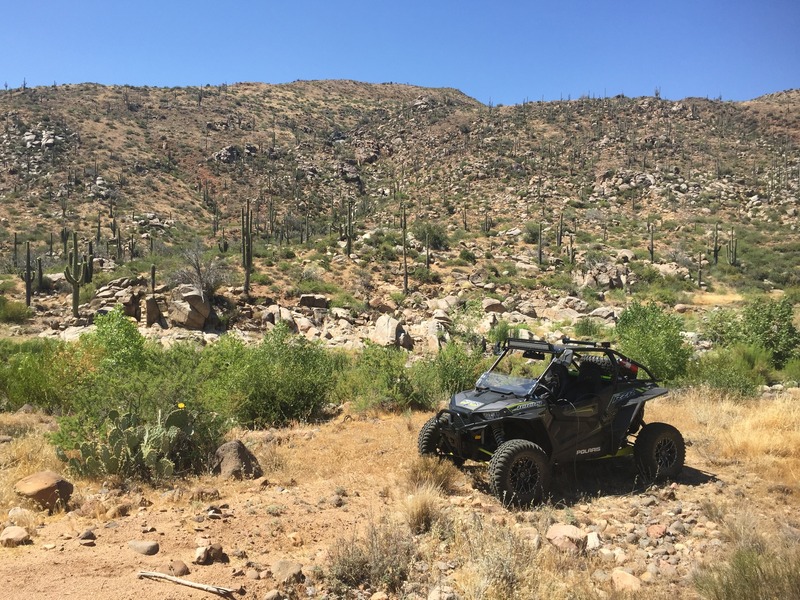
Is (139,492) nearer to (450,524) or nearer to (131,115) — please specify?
(450,524)

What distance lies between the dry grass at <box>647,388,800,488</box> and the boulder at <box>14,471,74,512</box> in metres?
7.88

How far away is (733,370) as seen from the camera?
41.6 feet

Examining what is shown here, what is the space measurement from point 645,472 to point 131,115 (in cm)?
7961

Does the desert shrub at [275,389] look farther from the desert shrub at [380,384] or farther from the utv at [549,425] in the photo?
the utv at [549,425]

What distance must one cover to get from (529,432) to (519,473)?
0.56m

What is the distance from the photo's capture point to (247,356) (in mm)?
10984

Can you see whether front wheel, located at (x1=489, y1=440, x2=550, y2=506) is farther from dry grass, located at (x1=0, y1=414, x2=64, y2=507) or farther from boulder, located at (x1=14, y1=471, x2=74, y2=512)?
dry grass, located at (x1=0, y1=414, x2=64, y2=507)

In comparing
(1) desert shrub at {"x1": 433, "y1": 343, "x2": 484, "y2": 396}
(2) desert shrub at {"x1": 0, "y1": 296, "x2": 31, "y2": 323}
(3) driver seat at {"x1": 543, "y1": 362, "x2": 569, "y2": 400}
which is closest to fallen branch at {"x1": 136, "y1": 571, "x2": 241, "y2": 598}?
(3) driver seat at {"x1": 543, "y1": 362, "x2": 569, "y2": 400}

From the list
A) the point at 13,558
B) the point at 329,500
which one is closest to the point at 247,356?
the point at 329,500

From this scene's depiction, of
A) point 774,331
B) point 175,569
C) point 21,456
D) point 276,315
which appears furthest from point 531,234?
point 175,569

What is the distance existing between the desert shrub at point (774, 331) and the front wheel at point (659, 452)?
400 inches

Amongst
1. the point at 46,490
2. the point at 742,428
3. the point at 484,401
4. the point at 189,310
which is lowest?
the point at 189,310

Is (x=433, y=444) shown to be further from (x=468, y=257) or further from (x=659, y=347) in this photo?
(x=468, y=257)

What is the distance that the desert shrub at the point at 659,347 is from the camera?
42.3 ft
